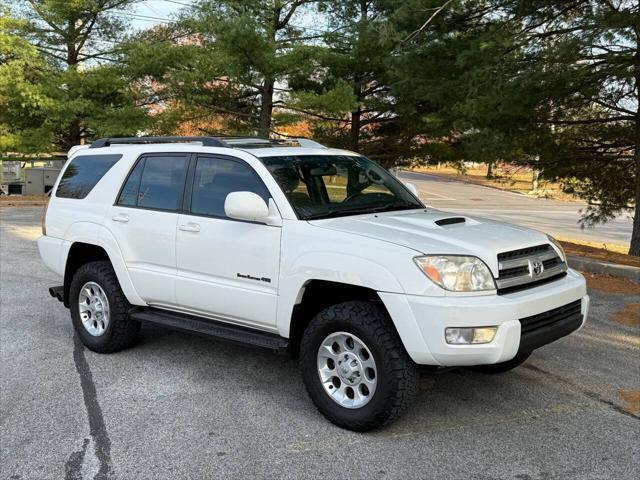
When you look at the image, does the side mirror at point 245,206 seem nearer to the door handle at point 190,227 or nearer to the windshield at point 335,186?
the windshield at point 335,186

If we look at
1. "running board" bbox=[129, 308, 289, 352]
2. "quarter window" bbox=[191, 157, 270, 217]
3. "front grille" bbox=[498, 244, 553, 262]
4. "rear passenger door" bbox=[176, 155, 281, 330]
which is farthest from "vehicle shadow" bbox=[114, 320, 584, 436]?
"quarter window" bbox=[191, 157, 270, 217]

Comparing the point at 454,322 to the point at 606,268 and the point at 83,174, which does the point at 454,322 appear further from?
the point at 606,268

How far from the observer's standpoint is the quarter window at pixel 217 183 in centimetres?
443

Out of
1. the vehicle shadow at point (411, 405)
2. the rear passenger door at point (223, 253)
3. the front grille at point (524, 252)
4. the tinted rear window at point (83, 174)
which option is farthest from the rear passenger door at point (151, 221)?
the front grille at point (524, 252)

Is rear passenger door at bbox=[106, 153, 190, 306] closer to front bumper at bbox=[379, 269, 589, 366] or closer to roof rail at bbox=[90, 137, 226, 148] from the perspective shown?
roof rail at bbox=[90, 137, 226, 148]

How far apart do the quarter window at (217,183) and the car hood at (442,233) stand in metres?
0.71

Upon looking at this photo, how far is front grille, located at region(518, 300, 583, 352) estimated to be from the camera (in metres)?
3.60

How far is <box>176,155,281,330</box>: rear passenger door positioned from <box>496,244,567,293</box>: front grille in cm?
143

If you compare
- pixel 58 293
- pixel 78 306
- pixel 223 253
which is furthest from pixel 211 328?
pixel 58 293

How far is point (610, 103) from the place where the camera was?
10.4 m

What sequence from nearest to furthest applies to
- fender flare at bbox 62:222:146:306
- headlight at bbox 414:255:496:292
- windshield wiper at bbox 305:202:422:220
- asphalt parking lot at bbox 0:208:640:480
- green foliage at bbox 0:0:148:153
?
1. asphalt parking lot at bbox 0:208:640:480
2. headlight at bbox 414:255:496:292
3. windshield wiper at bbox 305:202:422:220
4. fender flare at bbox 62:222:146:306
5. green foliage at bbox 0:0:148:153

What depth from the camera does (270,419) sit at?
12.9ft

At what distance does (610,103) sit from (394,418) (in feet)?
28.8

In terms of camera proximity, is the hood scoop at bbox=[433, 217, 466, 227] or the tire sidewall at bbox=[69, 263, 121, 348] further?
the tire sidewall at bbox=[69, 263, 121, 348]
